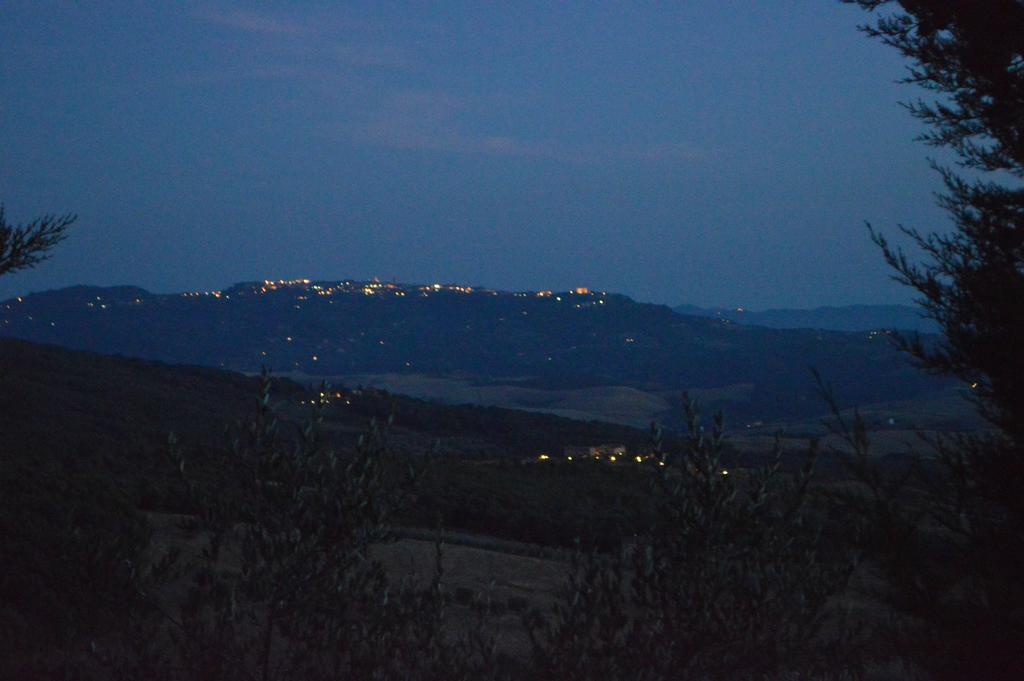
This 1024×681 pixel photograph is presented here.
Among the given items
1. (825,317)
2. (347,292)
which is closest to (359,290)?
(347,292)

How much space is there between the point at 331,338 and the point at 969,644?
90215 millimetres

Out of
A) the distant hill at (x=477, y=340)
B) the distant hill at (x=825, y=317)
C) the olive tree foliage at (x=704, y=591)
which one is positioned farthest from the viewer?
the distant hill at (x=825, y=317)

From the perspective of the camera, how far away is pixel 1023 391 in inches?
224

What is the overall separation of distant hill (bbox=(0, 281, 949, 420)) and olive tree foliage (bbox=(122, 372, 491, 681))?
60067 mm

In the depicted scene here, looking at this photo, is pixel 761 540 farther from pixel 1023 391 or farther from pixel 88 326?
pixel 88 326

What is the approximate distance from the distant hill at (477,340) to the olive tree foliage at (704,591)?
59.7 m

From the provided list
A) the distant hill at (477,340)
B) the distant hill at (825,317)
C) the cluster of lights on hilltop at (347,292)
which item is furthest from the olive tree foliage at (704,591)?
the distant hill at (825,317)

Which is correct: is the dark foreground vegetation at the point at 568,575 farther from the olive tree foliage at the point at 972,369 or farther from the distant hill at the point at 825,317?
the distant hill at the point at 825,317

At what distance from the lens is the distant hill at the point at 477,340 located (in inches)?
3012

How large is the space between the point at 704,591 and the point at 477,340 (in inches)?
3942

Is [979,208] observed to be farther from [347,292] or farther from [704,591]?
[347,292]

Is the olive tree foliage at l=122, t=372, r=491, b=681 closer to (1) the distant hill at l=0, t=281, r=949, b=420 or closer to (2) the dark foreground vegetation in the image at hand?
(2) the dark foreground vegetation

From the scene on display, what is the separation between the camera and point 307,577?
16.4 feet

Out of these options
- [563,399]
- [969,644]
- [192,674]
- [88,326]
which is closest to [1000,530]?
[969,644]
